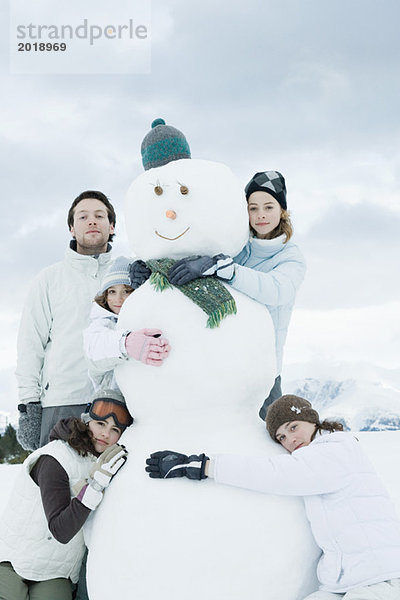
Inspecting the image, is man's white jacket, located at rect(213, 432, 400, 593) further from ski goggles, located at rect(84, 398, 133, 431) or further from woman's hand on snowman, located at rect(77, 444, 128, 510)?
ski goggles, located at rect(84, 398, 133, 431)

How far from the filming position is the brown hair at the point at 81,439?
244cm

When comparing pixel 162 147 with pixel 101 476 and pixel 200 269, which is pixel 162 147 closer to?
pixel 200 269

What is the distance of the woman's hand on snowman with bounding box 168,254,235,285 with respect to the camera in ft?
7.49

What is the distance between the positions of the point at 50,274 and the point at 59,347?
421 mm

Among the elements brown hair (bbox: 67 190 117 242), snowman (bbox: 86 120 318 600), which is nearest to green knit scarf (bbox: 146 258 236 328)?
snowman (bbox: 86 120 318 600)

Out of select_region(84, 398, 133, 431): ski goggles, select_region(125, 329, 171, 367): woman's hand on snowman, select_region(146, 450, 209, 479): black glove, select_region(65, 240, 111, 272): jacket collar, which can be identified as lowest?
Result: select_region(146, 450, 209, 479): black glove

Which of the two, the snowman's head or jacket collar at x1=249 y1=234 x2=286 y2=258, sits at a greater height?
the snowman's head

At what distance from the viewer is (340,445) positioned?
2123 mm

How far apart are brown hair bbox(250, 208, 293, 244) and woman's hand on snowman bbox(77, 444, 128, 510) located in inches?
42.9

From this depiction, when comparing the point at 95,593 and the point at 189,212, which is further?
the point at 189,212

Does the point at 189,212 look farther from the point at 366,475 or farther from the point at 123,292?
the point at 366,475

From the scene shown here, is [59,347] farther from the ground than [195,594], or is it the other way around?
[59,347]

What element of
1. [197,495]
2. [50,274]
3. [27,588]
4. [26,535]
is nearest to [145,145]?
[50,274]

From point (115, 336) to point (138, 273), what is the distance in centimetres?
31
